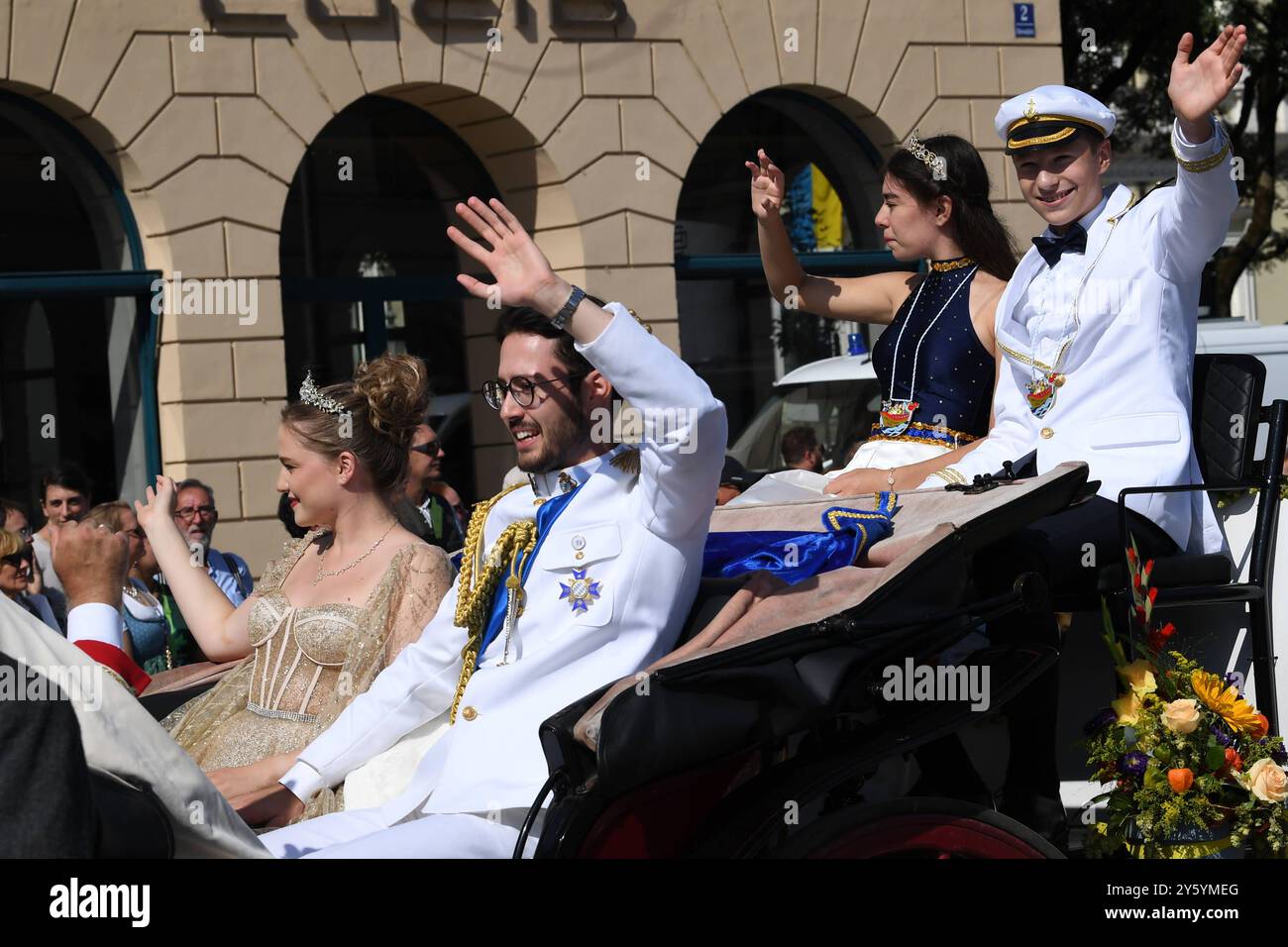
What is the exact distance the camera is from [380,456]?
454 centimetres

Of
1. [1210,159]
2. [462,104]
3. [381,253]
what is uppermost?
[462,104]

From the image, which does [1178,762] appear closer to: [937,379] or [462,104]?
[937,379]

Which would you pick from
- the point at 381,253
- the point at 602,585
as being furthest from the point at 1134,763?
the point at 381,253

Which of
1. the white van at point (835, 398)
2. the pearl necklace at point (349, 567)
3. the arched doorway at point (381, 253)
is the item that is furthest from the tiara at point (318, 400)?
the arched doorway at point (381, 253)

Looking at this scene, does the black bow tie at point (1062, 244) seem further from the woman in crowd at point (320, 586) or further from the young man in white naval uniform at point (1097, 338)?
the woman in crowd at point (320, 586)

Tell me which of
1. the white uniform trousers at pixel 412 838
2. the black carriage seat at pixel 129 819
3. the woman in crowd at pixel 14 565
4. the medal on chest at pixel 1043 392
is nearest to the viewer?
the black carriage seat at pixel 129 819

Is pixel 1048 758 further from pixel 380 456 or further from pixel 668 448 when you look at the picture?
pixel 380 456

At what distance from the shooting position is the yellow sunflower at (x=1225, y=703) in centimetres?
378

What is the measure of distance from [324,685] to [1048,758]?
1785 mm

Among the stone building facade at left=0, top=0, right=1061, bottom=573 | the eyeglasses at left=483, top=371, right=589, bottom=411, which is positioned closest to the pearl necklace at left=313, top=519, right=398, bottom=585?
the eyeglasses at left=483, top=371, right=589, bottom=411

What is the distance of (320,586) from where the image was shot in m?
4.45

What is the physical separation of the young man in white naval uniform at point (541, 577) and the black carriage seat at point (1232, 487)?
1.16m

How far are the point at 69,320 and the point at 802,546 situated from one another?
8.81 meters

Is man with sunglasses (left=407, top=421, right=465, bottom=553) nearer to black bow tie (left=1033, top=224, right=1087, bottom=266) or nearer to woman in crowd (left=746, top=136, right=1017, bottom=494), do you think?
woman in crowd (left=746, top=136, right=1017, bottom=494)
